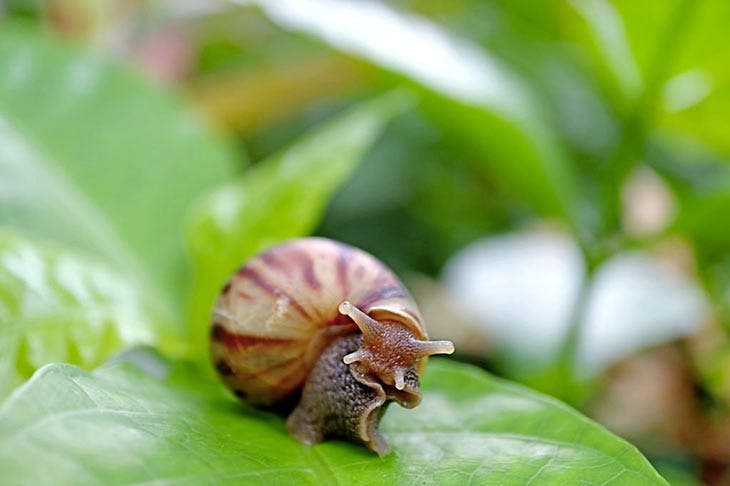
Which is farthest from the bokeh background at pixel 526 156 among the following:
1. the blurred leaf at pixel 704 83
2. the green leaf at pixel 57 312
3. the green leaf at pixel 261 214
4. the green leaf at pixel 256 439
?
the green leaf at pixel 256 439

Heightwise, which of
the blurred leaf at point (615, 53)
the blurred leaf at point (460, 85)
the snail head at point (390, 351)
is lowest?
the snail head at point (390, 351)

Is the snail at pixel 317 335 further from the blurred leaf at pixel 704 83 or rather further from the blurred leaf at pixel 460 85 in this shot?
the blurred leaf at pixel 704 83

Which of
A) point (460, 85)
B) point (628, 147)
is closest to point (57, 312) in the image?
point (460, 85)


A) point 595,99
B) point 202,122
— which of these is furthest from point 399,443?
point 595,99

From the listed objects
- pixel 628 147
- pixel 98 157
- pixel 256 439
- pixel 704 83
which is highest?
pixel 704 83

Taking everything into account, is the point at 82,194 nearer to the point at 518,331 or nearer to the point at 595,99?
the point at 518,331

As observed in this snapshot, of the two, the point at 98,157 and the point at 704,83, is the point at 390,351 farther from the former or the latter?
the point at 704,83
